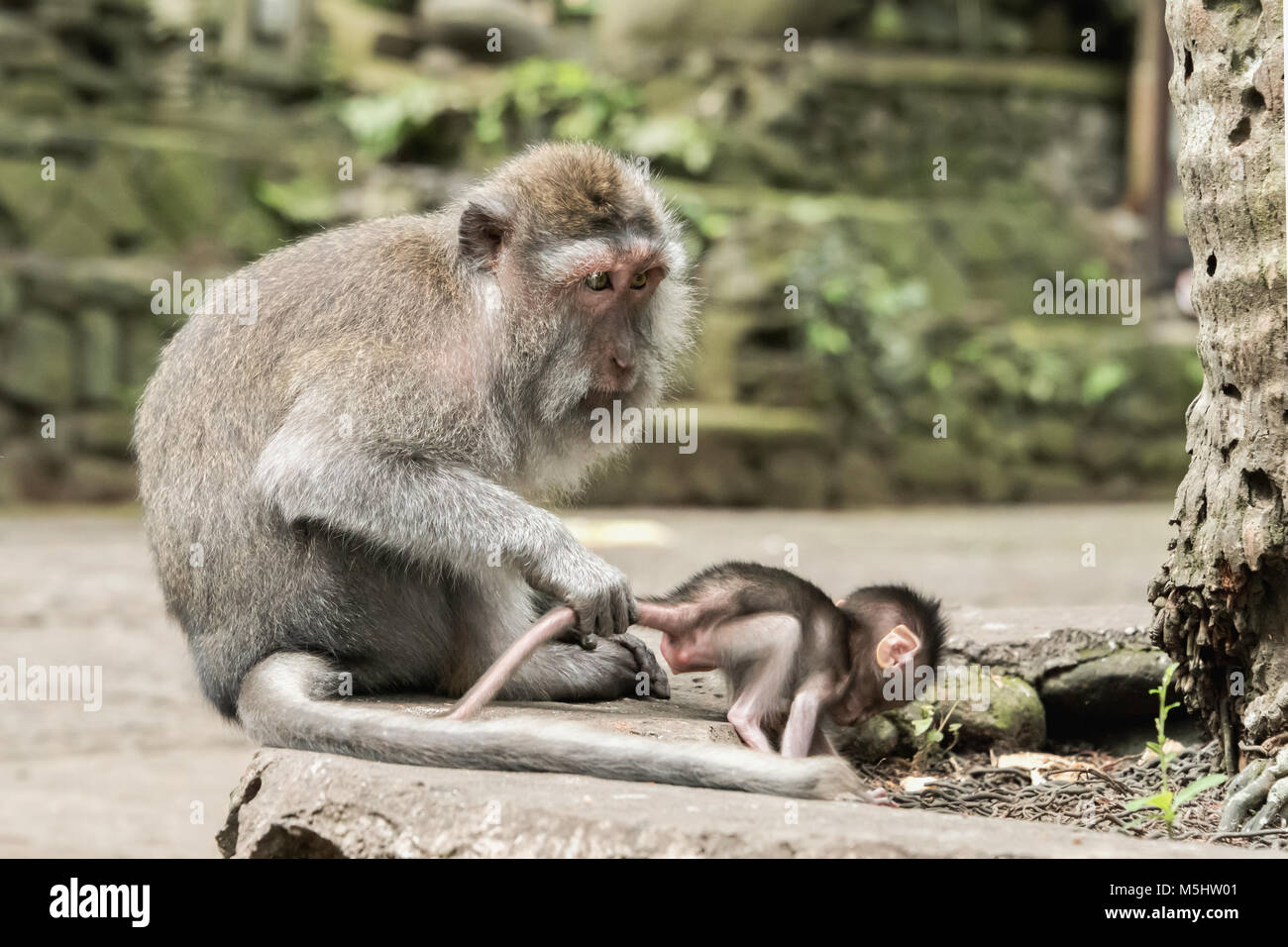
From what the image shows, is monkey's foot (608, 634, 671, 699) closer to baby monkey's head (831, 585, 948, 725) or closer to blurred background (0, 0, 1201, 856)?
baby monkey's head (831, 585, 948, 725)

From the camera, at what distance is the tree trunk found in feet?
12.2

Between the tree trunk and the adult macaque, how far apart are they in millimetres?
1549

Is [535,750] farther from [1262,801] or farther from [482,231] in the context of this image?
[1262,801]

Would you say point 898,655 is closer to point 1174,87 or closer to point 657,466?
point 1174,87

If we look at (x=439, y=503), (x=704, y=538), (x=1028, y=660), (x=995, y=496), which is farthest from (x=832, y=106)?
(x=439, y=503)

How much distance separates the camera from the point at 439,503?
4.10m

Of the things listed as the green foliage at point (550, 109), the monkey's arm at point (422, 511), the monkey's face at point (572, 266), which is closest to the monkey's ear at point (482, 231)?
the monkey's face at point (572, 266)

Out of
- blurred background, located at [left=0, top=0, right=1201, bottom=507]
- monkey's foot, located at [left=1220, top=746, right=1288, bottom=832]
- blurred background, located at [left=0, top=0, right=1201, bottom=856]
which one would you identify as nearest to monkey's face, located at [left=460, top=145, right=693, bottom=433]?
monkey's foot, located at [left=1220, top=746, right=1288, bottom=832]

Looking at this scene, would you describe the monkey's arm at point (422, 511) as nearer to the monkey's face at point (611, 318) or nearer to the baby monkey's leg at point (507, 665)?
the baby monkey's leg at point (507, 665)

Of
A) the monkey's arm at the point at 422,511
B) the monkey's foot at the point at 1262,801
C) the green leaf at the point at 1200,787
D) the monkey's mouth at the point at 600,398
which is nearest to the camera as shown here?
the monkey's foot at the point at 1262,801

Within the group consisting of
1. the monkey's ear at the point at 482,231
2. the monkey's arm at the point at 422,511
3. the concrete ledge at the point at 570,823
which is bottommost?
the concrete ledge at the point at 570,823

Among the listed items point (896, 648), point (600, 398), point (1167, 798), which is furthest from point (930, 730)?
point (600, 398)

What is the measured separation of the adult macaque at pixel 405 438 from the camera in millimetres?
4113

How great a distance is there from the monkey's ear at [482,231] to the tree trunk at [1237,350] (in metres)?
1.94
